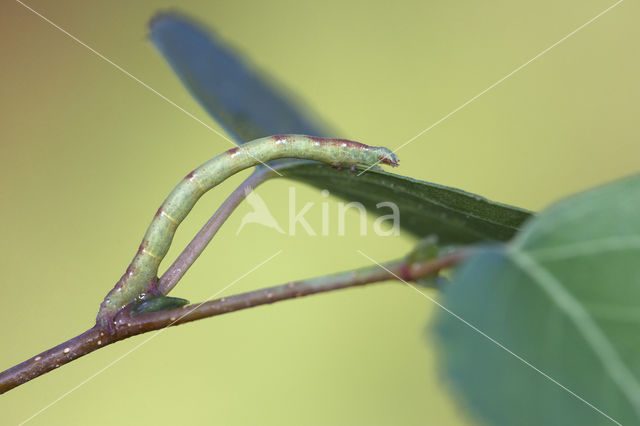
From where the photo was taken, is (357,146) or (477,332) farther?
(357,146)

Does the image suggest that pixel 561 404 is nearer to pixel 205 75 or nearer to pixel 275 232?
pixel 205 75

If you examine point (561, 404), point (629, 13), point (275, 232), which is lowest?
point (561, 404)

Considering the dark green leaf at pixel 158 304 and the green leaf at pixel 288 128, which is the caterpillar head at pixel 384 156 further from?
the dark green leaf at pixel 158 304

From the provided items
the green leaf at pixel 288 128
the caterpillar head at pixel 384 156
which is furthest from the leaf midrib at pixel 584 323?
the caterpillar head at pixel 384 156

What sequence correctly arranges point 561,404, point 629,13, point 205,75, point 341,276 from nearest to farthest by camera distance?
1. point 561,404
2. point 341,276
3. point 205,75
4. point 629,13

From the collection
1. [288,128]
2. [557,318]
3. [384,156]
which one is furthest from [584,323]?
[384,156]

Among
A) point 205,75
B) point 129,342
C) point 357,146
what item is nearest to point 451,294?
point 205,75

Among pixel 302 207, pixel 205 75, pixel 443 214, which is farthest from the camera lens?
pixel 302 207
